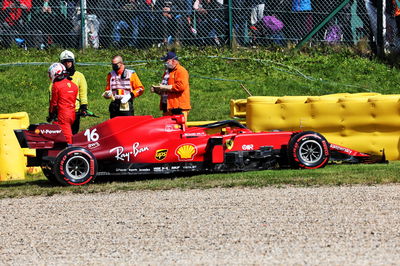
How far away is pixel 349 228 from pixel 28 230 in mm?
2903

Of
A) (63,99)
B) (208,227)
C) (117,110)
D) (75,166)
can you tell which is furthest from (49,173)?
(208,227)

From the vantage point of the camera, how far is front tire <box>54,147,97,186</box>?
10.4 m

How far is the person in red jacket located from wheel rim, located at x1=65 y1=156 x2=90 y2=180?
1.45ft

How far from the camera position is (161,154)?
1094 centimetres

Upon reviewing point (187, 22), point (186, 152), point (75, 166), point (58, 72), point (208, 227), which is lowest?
point (208, 227)

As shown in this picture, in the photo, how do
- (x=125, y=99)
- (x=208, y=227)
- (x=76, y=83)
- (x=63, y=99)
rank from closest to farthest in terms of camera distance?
(x=208, y=227) < (x=63, y=99) < (x=76, y=83) < (x=125, y=99)

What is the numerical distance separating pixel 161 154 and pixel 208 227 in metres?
3.52

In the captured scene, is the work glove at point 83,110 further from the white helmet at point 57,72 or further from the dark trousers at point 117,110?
the white helmet at point 57,72

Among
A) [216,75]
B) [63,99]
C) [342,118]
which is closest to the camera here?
[63,99]

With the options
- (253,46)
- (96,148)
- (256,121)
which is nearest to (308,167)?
(256,121)

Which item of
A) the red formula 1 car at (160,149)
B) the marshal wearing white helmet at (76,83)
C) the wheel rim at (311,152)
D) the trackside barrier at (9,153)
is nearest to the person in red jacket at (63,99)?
the red formula 1 car at (160,149)

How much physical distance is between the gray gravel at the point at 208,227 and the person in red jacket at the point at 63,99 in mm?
1429

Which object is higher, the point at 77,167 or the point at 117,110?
the point at 117,110

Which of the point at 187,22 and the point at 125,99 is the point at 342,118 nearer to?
the point at 125,99
